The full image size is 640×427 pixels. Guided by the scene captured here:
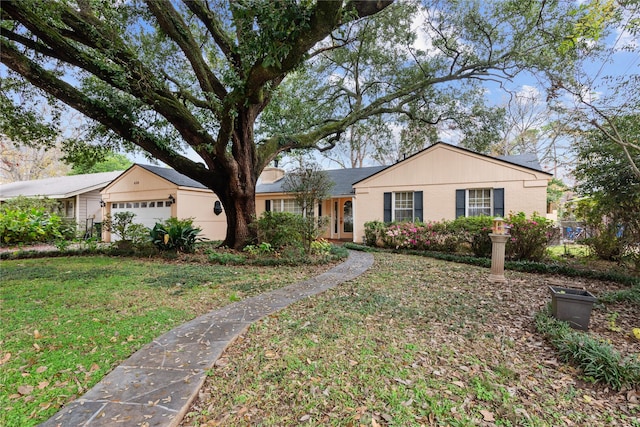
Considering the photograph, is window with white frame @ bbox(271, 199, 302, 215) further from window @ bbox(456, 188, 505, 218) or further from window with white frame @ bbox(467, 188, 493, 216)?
window with white frame @ bbox(467, 188, 493, 216)

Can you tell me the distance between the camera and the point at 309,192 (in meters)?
8.56

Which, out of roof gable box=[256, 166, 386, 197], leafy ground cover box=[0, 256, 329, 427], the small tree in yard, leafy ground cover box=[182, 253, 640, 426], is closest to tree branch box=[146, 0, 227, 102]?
the small tree in yard

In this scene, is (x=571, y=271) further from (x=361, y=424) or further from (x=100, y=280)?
(x=100, y=280)

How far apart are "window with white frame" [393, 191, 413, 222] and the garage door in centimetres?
1065

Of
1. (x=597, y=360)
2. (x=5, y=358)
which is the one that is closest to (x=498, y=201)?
(x=597, y=360)

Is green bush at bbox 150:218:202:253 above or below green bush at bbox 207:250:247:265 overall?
above

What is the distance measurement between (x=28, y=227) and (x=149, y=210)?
4.35 metres

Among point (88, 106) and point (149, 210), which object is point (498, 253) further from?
point (149, 210)

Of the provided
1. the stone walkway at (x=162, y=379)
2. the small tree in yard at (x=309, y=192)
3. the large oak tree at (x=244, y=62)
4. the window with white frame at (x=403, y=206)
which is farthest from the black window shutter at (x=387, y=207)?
the stone walkway at (x=162, y=379)

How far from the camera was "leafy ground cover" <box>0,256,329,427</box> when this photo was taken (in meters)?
2.36

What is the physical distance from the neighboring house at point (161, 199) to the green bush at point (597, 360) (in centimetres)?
1345

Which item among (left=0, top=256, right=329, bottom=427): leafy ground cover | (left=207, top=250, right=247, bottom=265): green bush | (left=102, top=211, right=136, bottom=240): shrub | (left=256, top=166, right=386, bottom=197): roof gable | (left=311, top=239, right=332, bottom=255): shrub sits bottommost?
(left=0, top=256, right=329, bottom=427): leafy ground cover

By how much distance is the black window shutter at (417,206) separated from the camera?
11570mm

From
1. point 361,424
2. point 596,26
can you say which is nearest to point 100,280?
point 361,424
